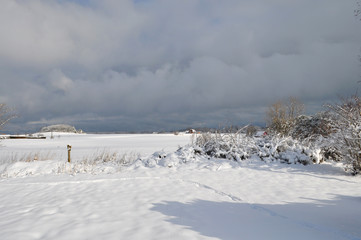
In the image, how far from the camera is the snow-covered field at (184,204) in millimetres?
5000

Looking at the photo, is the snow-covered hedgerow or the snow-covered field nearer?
the snow-covered field

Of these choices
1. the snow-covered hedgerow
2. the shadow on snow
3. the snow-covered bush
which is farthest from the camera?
the snow-covered hedgerow

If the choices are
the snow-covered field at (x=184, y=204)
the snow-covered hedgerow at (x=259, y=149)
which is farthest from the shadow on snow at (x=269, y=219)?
the snow-covered hedgerow at (x=259, y=149)

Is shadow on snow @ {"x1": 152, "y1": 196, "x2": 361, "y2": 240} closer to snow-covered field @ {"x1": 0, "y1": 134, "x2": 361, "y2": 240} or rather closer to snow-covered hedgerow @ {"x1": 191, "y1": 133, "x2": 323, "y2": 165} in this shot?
snow-covered field @ {"x1": 0, "y1": 134, "x2": 361, "y2": 240}

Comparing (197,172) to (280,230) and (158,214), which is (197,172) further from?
(280,230)

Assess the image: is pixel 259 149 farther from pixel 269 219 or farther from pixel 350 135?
pixel 269 219

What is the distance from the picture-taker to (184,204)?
271 inches

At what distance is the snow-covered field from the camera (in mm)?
5000

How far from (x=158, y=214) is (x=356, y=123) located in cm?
920

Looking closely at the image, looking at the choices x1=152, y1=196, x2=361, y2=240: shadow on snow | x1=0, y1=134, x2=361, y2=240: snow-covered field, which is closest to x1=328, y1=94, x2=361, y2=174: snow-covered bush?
x1=0, y1=134, x2=361, y2=240: snow-covered field

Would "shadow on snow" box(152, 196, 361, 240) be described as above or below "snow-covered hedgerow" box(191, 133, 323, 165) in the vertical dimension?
below

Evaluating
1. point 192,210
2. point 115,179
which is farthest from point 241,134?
point 192,210

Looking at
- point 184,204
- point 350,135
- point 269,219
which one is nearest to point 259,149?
point 350,135

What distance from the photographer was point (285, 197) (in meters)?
7.55
